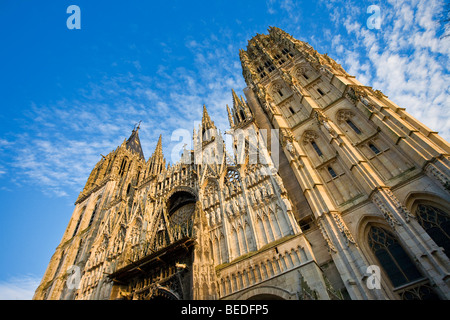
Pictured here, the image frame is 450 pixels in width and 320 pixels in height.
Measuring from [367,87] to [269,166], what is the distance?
26.6 ft

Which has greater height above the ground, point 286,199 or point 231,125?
point 231,125

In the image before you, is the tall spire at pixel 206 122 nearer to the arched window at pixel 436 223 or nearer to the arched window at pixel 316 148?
the arched window at pixel 316 148

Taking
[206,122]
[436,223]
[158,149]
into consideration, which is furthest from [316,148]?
[158,149]

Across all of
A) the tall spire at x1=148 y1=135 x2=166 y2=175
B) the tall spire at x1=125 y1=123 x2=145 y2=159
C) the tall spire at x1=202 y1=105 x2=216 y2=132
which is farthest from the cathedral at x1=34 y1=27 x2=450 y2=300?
the tall spire at x1=125 y1=123 x2=145 y2=159

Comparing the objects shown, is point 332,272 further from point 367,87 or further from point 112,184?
point 112,184

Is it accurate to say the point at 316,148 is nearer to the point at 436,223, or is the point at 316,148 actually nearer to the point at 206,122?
the point at 436,223

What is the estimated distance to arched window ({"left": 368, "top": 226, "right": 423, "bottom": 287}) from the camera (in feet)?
29.9

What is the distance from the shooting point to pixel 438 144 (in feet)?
34.3

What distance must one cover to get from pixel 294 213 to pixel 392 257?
4424 millimetres

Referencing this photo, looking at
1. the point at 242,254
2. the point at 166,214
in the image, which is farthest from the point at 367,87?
the point at 166,214

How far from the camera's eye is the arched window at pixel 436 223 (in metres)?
8.96

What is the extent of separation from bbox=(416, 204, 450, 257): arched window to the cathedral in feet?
0.12
